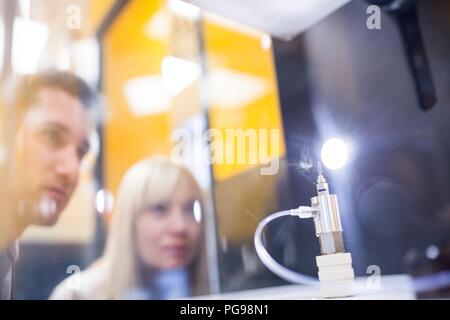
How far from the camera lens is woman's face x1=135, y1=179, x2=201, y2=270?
820 mm

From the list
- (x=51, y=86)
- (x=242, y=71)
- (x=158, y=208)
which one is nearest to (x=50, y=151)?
(x=51, y=86)

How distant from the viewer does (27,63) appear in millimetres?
776

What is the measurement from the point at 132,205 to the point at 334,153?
450 mm

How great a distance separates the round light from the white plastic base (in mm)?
172

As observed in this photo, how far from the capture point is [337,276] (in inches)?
23.6

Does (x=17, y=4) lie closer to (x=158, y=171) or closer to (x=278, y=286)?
(x=158, y=171)

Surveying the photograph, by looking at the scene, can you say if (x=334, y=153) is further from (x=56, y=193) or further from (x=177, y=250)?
(x=56, y=193)

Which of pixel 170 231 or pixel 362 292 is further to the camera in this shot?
pixel 170 231

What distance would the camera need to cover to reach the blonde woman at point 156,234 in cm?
76

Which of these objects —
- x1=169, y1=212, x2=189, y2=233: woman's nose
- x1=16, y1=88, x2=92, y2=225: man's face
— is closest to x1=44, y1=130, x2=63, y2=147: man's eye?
x1=16, y1=88, x2=92, y2=225: man's face

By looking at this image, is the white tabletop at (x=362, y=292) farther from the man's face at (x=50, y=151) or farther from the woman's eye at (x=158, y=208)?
the man's face at (x=50, y=151)

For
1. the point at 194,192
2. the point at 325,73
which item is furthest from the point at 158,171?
the point at 325,73

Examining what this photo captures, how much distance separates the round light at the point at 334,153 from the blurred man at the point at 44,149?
0.52 m
